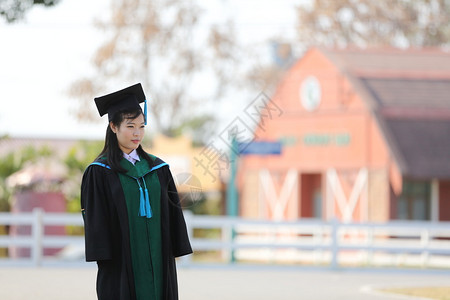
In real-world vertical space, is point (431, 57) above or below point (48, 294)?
above

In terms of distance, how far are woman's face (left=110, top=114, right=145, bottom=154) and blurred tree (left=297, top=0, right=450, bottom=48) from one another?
46.8 m

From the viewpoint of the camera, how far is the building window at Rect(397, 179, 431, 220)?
3803 centimetres

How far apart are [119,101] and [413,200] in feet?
103

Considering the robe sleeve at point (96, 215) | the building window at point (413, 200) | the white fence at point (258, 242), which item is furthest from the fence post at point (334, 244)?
the building window at point (413, 200)

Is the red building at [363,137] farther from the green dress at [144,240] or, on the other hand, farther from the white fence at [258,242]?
the green dress at [144,240]

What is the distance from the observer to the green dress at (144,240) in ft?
24.1

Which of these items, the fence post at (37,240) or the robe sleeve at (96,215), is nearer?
the robe sleeve at (96,215)

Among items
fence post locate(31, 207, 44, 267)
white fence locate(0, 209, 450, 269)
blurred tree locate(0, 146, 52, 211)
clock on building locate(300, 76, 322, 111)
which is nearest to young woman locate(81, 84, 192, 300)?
white fence locate(0, 209, 450, 269)

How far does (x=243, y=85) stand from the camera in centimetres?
5162

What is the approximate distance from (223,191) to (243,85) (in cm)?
672

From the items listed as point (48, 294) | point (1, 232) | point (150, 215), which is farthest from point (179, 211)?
point (1, 232)

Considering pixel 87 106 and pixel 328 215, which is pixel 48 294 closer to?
pixel 328 215

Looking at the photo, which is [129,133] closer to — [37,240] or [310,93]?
[37,240]

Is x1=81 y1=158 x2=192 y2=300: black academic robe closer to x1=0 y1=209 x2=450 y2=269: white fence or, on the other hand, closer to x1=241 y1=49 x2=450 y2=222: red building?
x1=0 y1=209 x2=450 y2=269: white fence
